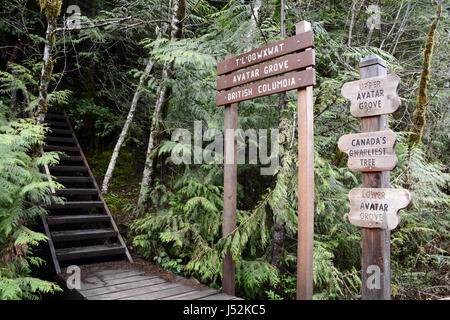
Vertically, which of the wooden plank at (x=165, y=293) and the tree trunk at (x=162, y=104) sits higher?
the tree trunk at (x=162, y=104)

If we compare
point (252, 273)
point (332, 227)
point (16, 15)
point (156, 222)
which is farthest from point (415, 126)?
point (16, 15)

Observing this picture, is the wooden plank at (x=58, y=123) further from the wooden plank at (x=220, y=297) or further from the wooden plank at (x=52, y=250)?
the wooden plank at (x=220, y=297)

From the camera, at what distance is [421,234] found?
658 centimetres

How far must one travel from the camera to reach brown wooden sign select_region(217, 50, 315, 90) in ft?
11.6

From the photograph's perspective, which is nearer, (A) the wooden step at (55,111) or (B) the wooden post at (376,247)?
(B) the wooden post at (376,247)

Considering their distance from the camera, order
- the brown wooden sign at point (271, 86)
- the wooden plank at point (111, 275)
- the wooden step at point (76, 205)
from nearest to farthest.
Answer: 1. the brown wooden sign at point (271, 86)
2. the wooden plank at point (111, 275)
3. the wooden step at point (76, 205)

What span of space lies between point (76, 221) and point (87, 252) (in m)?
0.80

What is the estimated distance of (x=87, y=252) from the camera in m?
5.75

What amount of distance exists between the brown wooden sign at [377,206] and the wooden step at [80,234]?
15.6ft

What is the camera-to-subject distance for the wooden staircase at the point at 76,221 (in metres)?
5.75

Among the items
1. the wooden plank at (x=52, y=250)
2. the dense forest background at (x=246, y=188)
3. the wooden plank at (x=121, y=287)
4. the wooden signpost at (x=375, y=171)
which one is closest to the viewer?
the wooden signpost at (x=375, y=171)

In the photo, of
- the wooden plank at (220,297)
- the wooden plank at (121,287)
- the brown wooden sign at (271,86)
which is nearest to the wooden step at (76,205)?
the wooden plank at (121,287)

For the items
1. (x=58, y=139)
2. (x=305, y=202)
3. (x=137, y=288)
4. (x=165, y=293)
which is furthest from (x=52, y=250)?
(x=305, y=202)

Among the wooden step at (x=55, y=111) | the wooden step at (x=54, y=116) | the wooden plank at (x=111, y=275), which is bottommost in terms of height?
the wooden plank at (x=111, y=275)
